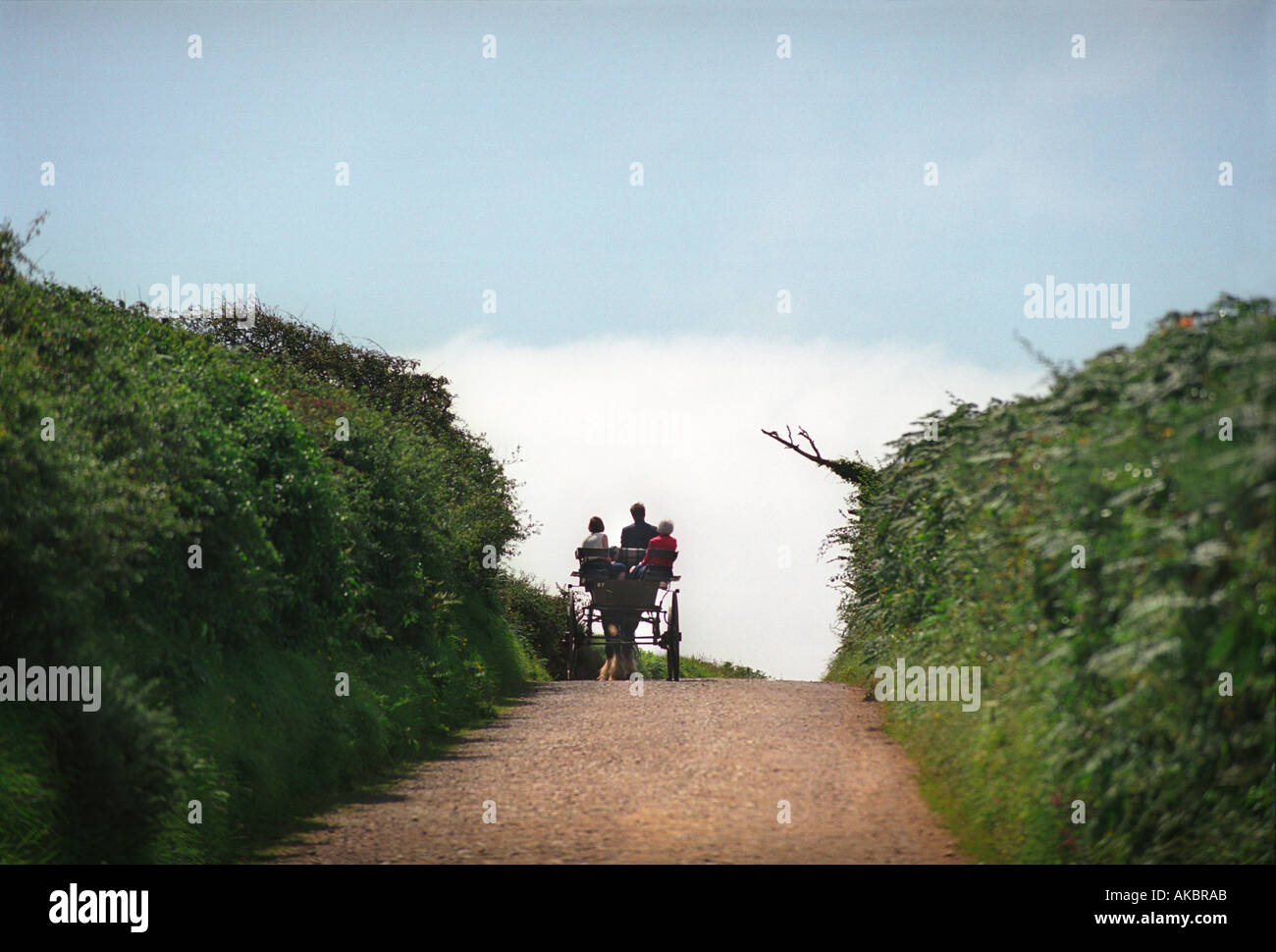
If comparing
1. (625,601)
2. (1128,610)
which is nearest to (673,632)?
(625,601)

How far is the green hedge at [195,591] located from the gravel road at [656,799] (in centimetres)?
72

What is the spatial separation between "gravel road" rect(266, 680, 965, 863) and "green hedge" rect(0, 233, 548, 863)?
0.72 m

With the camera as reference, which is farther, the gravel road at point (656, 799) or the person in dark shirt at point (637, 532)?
→ the person in dark shirt at point (637, 532)

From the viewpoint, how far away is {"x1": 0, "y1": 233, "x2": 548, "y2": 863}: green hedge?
20.8 feet

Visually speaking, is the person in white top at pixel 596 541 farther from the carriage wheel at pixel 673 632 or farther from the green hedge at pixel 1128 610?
the green hedge at pixel 1128 610

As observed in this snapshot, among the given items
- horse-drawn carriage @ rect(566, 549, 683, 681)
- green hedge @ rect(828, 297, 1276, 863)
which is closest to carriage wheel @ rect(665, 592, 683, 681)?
horse-drawn carriage @ rect(566, 549, 683, 681)

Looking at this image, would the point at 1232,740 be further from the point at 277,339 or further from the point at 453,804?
the point at 277,339

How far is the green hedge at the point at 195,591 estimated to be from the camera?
6.34 m

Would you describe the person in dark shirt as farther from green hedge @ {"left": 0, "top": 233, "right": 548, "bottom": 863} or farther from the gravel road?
the gravel road

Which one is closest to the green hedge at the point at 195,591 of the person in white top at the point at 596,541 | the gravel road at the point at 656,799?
the gravel road at the point at 656,799

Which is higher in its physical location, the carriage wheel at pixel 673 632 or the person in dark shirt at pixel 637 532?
the person in dark shirt at pixel 637 532

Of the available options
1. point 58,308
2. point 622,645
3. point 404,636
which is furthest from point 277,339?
point 58,308
